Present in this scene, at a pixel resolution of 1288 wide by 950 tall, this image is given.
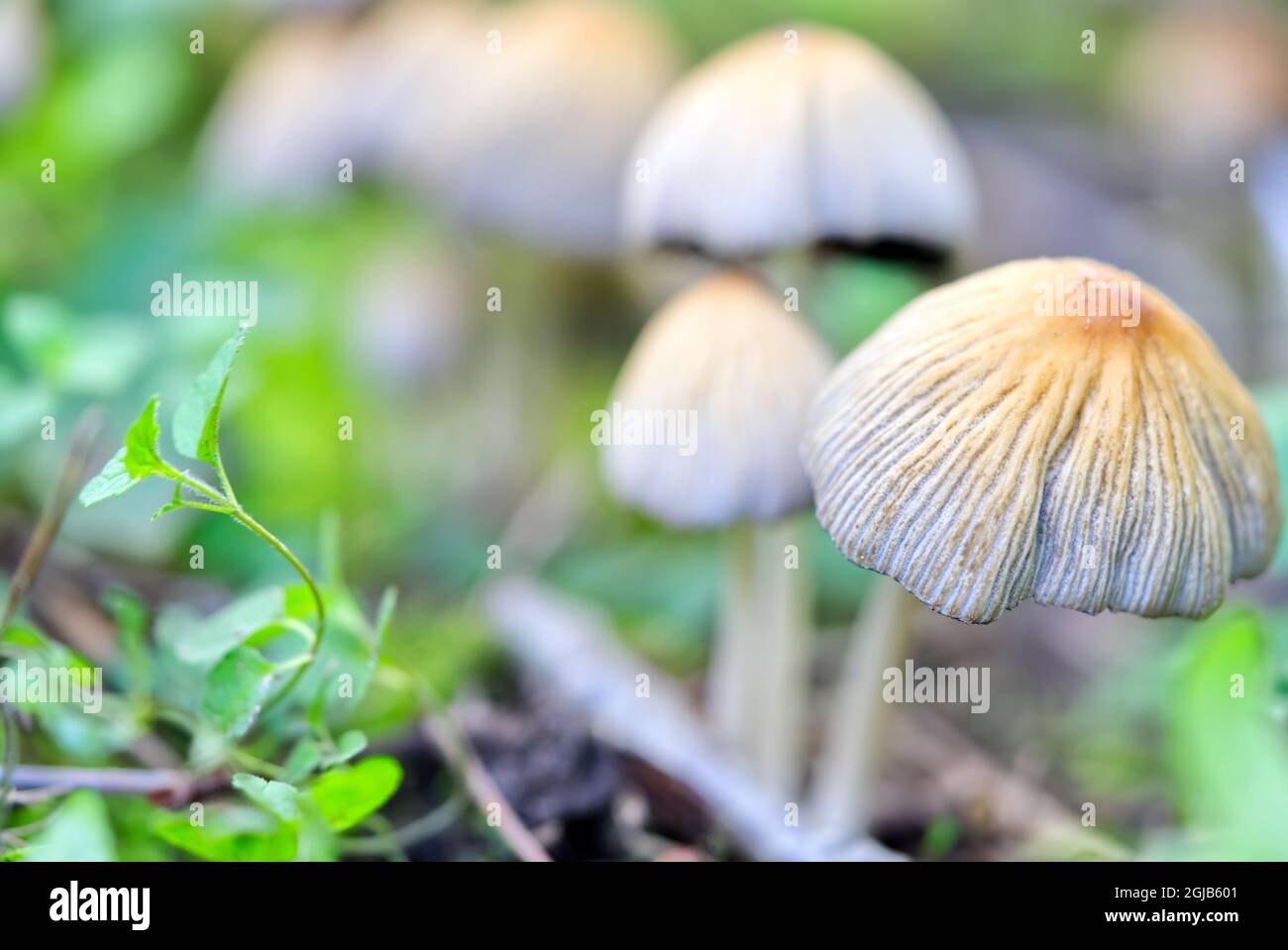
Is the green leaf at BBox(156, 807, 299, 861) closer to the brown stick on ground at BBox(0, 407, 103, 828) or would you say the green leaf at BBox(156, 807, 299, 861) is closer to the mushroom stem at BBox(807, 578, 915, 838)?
the brown stick on ground at BBox(0, 407, 103, 828)

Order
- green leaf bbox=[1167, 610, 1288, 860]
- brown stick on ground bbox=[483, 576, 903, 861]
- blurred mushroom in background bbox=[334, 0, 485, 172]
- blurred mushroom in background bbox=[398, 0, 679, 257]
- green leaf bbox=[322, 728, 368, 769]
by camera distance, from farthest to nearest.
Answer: blurred mushroom in background bbox=[334, 0, 485, 172], blurred mushroom in background bbox=[398, 0, 679, 257], brown stick on ground bbox=[483, 576, 903, 861], green leaf bbox=[322, 728, 368, 769], green leaf bbox=[1167, 610, 1288, 860]

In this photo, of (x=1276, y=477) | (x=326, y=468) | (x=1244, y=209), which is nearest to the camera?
(x=1276, y=477)

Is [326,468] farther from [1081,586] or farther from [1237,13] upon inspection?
[1237,13]

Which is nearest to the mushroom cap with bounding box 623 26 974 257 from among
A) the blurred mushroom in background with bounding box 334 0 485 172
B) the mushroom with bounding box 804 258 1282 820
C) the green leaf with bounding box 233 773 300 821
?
the mushroom with bounding box 804 258 1282 820

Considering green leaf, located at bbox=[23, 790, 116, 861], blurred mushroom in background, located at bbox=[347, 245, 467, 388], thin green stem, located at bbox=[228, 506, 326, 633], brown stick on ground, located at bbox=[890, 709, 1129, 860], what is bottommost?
brown stick on ground, located at bbox=[890, 709, 1129, 860]

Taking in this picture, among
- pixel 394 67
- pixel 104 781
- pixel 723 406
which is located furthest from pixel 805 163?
pixel 394 67

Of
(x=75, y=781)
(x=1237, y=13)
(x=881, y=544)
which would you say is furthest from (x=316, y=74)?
(x=1237, y=13)
